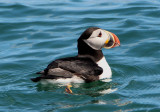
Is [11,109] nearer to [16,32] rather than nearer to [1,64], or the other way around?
[1,64]

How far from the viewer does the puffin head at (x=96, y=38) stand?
8375mm

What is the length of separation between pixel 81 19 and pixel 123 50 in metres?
3.18

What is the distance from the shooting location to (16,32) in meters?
12.5

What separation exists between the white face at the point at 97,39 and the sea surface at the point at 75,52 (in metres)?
0.77

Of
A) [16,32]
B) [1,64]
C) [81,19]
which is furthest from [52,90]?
[81,19]

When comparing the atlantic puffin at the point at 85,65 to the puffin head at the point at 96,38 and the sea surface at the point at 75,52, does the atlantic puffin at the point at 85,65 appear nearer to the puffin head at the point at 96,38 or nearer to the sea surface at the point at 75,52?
the puffin head at the point at 96,38

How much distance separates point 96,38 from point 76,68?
36.0 inches

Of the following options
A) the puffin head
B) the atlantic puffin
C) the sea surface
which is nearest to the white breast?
the atlantic puffin

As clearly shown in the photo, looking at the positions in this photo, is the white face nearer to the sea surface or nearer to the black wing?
the black wing

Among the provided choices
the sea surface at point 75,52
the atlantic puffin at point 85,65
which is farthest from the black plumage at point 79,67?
the sea surface at point 75,52

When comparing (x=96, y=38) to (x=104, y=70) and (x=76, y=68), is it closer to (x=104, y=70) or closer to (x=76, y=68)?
(x=104, y=70)

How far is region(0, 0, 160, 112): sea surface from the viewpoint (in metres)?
7.25

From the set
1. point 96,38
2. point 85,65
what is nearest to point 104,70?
point 85,65

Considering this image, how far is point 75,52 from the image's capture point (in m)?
10.6
